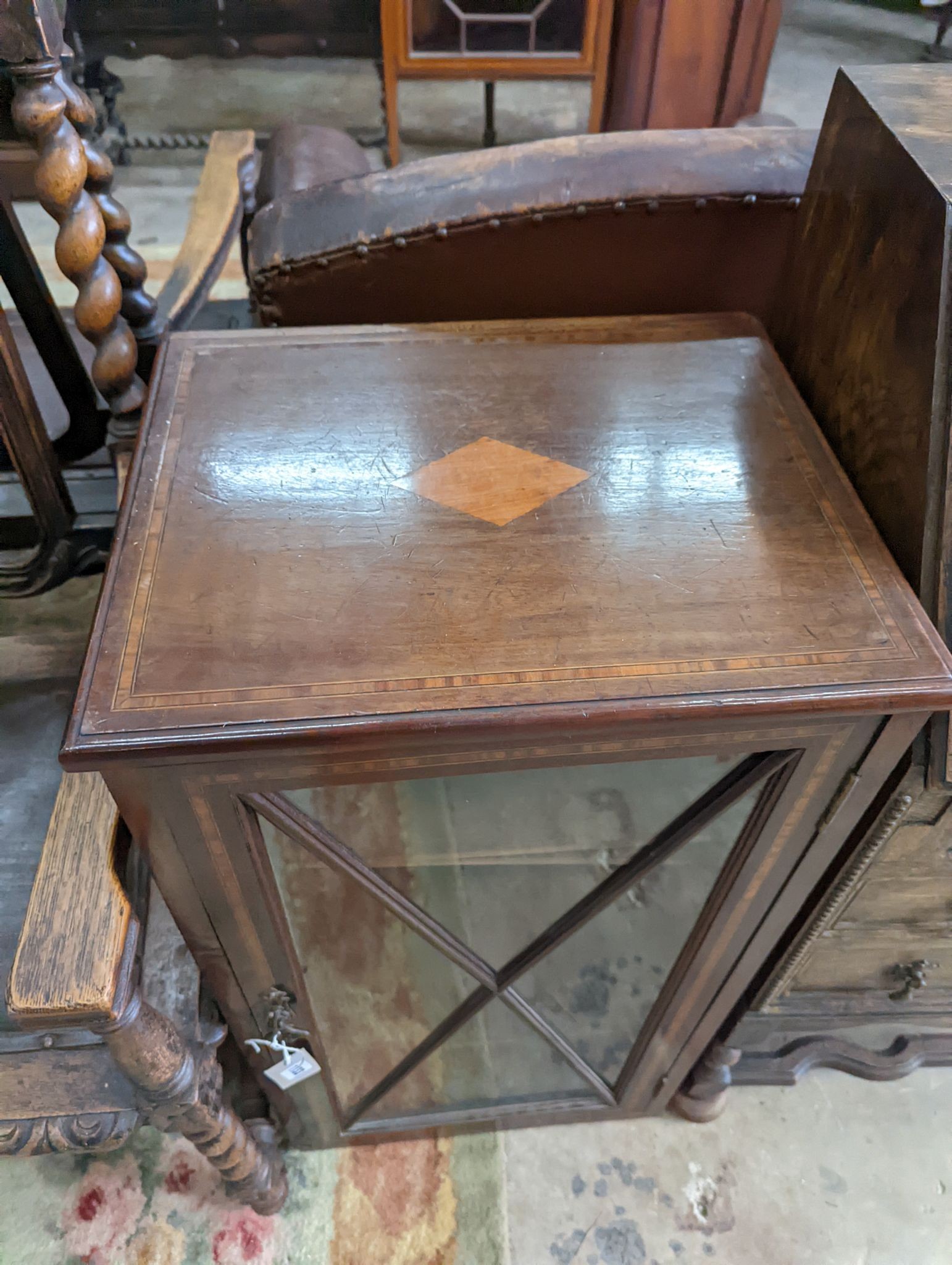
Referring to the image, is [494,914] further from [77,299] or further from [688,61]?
[688,61]

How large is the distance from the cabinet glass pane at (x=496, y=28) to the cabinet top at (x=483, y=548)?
1803mm

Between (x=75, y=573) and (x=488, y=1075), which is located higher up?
(x=75, y=573)

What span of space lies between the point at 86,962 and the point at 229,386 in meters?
0.52

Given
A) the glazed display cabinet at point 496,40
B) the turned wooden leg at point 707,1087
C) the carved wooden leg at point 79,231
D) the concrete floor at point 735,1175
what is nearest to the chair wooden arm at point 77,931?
the concrete floor at point 735,1175

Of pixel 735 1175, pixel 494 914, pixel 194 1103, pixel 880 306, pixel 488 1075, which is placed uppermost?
pixel 880 306

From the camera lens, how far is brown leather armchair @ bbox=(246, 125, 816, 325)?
1.03 m

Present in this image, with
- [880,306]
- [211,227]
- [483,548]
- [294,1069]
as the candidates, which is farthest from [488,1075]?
[211,227]

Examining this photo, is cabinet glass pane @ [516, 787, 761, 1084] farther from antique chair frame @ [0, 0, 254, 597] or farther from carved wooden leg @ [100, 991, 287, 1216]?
antique chair frame @ [0, 0, 254, 597]

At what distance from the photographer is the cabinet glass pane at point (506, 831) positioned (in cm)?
65

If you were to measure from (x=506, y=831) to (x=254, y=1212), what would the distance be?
75 centimetres

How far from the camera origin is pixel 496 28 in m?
2.18

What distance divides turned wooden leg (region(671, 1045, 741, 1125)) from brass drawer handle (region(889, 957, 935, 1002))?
22 centimetres

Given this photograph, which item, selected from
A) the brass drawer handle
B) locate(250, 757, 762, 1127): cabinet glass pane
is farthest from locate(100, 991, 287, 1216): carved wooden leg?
the brass drawer handle

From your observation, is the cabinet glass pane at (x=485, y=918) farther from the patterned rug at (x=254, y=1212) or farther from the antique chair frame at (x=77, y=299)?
the antique chair frame at (x=77, y=299)
